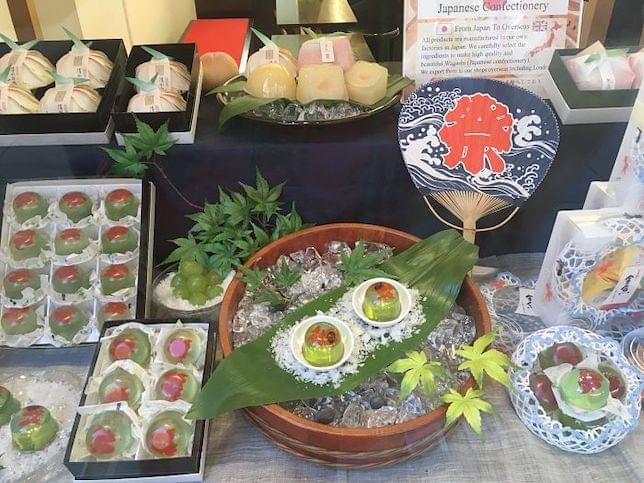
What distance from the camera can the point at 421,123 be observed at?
3.53ft

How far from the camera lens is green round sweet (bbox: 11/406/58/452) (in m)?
0.95

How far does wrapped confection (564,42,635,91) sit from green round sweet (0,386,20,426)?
3.79ft

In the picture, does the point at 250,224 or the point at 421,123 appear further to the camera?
the point at 250,224

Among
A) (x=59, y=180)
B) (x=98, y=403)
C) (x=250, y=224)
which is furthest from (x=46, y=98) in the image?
(x=98, y=403)

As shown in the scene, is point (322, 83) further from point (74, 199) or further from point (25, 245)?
point (25, 245)

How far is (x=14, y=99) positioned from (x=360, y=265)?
73cm

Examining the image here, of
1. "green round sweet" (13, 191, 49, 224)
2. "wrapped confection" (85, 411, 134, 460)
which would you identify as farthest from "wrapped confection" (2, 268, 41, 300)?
"wrapped confection" (85, 411, 134, 460)

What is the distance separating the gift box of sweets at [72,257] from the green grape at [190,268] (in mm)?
63

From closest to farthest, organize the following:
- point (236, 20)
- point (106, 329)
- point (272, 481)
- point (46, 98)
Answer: point (272, 481)
point (106, 329)
point (46, 98)
point (236, 20)

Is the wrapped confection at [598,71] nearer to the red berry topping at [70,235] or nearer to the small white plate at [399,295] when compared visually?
the small white plate at [399,295]

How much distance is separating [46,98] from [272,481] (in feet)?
2.68

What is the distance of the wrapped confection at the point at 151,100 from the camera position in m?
1.16

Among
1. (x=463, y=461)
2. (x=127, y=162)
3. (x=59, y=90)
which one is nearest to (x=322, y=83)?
(x=127, y=162)

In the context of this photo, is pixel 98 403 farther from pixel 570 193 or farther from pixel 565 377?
pixel 570 193
